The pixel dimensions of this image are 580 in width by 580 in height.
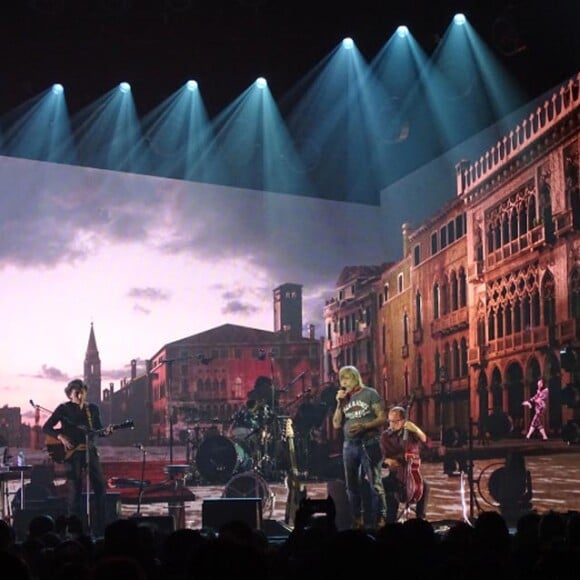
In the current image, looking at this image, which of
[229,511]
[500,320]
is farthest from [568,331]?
[229,511]

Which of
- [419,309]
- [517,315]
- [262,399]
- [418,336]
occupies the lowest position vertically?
[262,399]

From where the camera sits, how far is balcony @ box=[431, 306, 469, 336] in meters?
13.8

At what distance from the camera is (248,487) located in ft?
41.9

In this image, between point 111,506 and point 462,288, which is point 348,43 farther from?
point 111,506

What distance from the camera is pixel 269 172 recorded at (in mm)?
14906

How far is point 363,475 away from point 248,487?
1.48 metres

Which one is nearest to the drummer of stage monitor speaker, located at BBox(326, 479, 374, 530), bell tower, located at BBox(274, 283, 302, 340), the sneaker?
bell tower, located at BBox(274, 283, 302, 340)

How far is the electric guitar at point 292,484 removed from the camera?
12969 millimetres

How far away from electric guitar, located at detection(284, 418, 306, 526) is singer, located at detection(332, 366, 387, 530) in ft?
1.97

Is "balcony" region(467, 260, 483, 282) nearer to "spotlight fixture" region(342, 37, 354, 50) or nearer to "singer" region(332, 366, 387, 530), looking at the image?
"singer" region(332, 366, 387, 530)

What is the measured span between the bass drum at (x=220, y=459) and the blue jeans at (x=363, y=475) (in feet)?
4.24

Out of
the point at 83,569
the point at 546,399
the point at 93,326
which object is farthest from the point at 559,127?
the point at 83,569

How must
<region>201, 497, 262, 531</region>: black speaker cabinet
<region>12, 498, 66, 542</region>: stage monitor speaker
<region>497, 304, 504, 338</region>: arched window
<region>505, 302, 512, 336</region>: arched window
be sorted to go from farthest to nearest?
<region>497, 304, 504, 338</region>: arched window
<region>505, 302, 512, 336</region>: arched window
<region>12, 498, 66, 542</region>: stage monitor speaker
<region>201, 497, 262, 531</region>: black speaker cabinet

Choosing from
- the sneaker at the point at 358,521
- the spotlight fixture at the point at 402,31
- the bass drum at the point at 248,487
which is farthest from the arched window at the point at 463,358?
the spotlight fixture at the point at 402,31
